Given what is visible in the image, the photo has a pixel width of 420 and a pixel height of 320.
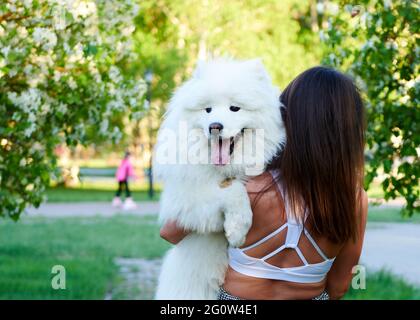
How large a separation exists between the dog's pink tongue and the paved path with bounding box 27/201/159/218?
604 inches

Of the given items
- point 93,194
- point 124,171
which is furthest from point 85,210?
point 93,194

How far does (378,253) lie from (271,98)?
9.53 metres

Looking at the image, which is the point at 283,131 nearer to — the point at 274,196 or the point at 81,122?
the point at 274,196

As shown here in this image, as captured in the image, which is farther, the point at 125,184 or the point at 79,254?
the point at 125,184

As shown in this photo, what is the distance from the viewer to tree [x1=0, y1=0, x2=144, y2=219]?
551 centimetres

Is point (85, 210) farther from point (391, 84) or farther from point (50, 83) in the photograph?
point (391, 84)

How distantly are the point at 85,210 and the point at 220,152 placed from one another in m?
17.1

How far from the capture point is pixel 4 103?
5781 millimetres

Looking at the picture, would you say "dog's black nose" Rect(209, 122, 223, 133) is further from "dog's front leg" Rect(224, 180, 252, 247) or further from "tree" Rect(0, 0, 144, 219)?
"tree" Rect(0, 0, 144, 219)

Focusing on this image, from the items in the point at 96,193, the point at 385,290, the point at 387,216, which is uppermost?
the point at 385,290

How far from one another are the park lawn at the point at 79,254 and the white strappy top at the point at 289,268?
5458mm

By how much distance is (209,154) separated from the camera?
2811mm

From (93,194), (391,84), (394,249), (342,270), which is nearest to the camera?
(342,270)
